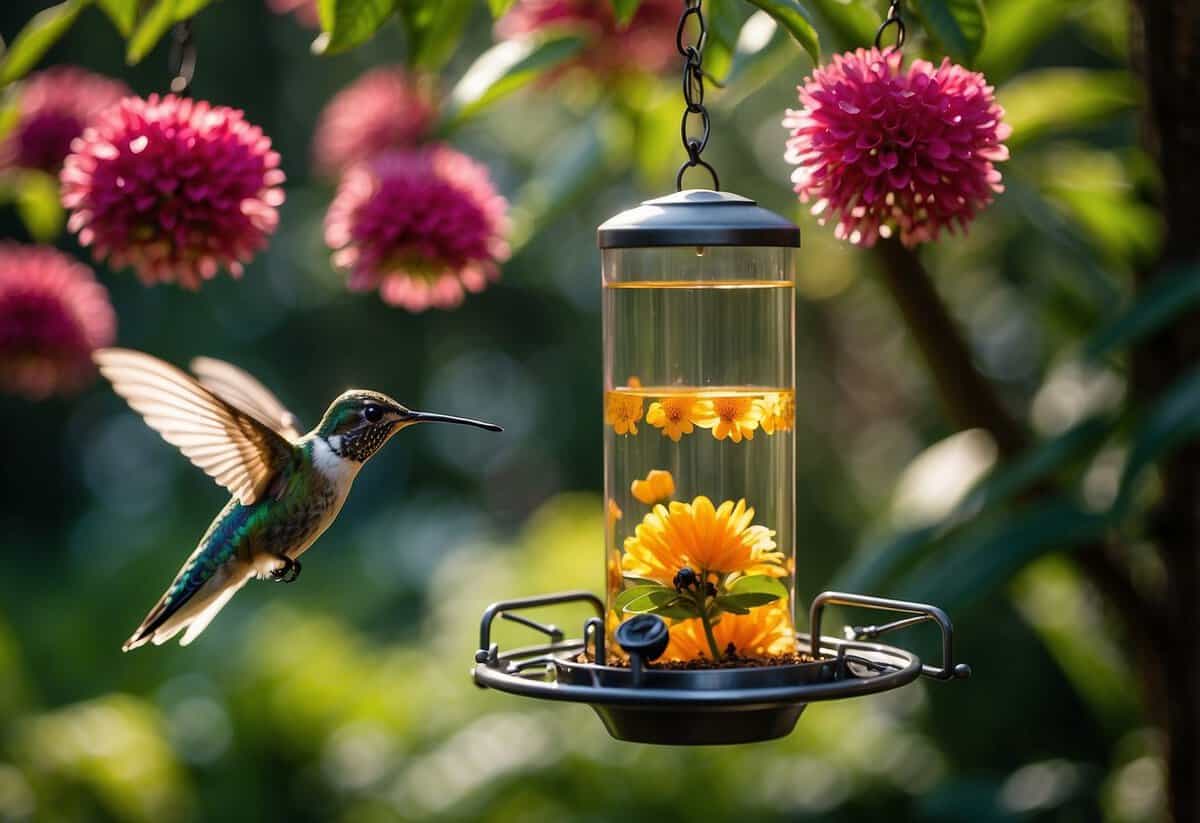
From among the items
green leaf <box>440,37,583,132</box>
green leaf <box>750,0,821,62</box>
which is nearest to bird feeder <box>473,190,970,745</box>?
green leaf <box>750,0,821,62</box>

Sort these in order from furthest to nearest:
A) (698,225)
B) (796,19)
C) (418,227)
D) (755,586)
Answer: (418,227) < (755,586) < (698,225) < (796,19)

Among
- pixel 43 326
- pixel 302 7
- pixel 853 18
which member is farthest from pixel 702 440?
pixel 302 7

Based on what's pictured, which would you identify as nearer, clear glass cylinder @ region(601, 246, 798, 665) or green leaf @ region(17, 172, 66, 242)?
clear glass cylinder @ region(601, 246, 798, 665)

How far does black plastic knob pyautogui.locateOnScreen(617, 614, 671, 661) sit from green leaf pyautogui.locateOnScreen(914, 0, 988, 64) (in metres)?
0.79

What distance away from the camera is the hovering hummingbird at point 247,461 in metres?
2.11

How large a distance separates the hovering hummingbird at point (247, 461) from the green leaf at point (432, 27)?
0.52 m

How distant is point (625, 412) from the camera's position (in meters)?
2.15

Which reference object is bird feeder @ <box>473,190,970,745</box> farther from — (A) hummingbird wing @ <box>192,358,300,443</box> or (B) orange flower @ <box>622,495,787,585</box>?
(A) hummingbird wing @ <box>192,358,300,443</box>

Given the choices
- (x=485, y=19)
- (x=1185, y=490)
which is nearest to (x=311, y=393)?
(x=485, y=19)

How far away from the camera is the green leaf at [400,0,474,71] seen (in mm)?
2107

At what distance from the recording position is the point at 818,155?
1.80m

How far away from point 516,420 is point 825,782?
16.8 feet

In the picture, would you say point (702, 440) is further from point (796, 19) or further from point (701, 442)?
point (796, 19)

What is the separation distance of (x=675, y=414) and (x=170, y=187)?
76 centimetres
